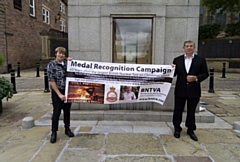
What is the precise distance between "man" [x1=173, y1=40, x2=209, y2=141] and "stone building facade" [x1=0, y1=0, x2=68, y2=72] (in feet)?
47.6

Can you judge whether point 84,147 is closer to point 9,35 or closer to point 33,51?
point 9,35

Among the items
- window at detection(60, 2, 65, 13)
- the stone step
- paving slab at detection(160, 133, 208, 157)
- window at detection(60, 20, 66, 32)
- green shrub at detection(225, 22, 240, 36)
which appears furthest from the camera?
window at detection(60, 20, 66, 32)

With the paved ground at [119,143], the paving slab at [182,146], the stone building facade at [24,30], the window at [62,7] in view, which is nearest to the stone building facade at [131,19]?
the paved ground at [119,143]

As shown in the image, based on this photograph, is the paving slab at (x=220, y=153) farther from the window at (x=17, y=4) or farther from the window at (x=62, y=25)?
the window at (x=62, y=25)

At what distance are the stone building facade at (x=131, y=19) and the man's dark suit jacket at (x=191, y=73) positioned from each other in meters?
1.07

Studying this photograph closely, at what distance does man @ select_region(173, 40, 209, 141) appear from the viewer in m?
3.45

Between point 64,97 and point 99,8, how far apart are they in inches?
95.4

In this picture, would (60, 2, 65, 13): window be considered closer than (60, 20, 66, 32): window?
Yes

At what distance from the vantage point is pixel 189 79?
3420 mm

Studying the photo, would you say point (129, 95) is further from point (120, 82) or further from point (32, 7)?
point (32, 7)

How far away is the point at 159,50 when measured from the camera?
183 inches

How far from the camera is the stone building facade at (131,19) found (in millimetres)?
4559

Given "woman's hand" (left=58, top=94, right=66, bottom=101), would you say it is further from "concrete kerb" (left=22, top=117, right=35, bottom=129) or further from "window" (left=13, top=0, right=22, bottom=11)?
"window" (left=13, top=0, right=22, bottom=11)

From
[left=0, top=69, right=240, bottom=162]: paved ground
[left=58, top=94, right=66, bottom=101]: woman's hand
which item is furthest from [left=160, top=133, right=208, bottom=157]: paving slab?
[left=58, top=94, right=66, bottom=101]: woman's hand
